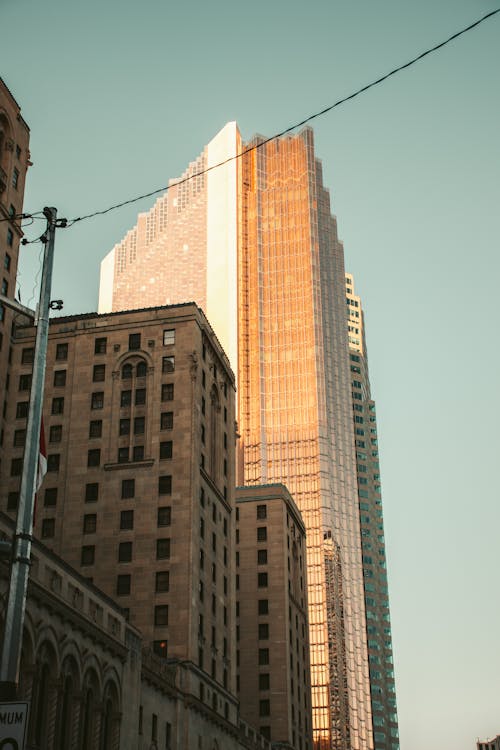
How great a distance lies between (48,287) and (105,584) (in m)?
64.1

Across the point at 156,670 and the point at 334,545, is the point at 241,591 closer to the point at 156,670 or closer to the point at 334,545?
the point at 156,670

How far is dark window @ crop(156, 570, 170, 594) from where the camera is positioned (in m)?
84.4

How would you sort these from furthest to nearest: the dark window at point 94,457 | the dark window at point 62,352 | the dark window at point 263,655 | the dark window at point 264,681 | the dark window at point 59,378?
the dark window at point 263,655 < the dark window at point 264,681 < the dark window at point 62,352 < the dark window at point 59,378 < the dark window at point 94,457

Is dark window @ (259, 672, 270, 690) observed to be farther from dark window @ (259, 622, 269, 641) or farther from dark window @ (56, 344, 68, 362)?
dark window @ (56, 344, 68, 362)

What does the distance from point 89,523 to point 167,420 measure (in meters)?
12.1

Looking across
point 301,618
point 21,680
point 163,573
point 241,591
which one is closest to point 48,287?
point 21,680

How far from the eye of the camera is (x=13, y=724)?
18.4 meters

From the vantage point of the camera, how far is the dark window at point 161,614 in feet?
272

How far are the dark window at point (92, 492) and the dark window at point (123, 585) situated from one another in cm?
857

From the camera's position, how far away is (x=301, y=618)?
134 metres

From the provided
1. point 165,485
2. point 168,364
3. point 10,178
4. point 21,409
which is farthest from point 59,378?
point 10,178

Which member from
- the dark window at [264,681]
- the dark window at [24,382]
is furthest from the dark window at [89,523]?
the dark window at [264,681]

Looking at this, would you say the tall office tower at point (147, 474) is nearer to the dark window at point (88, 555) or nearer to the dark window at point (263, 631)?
the dark window at point (88, 555)

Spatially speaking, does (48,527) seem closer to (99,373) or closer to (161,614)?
(161,614)
